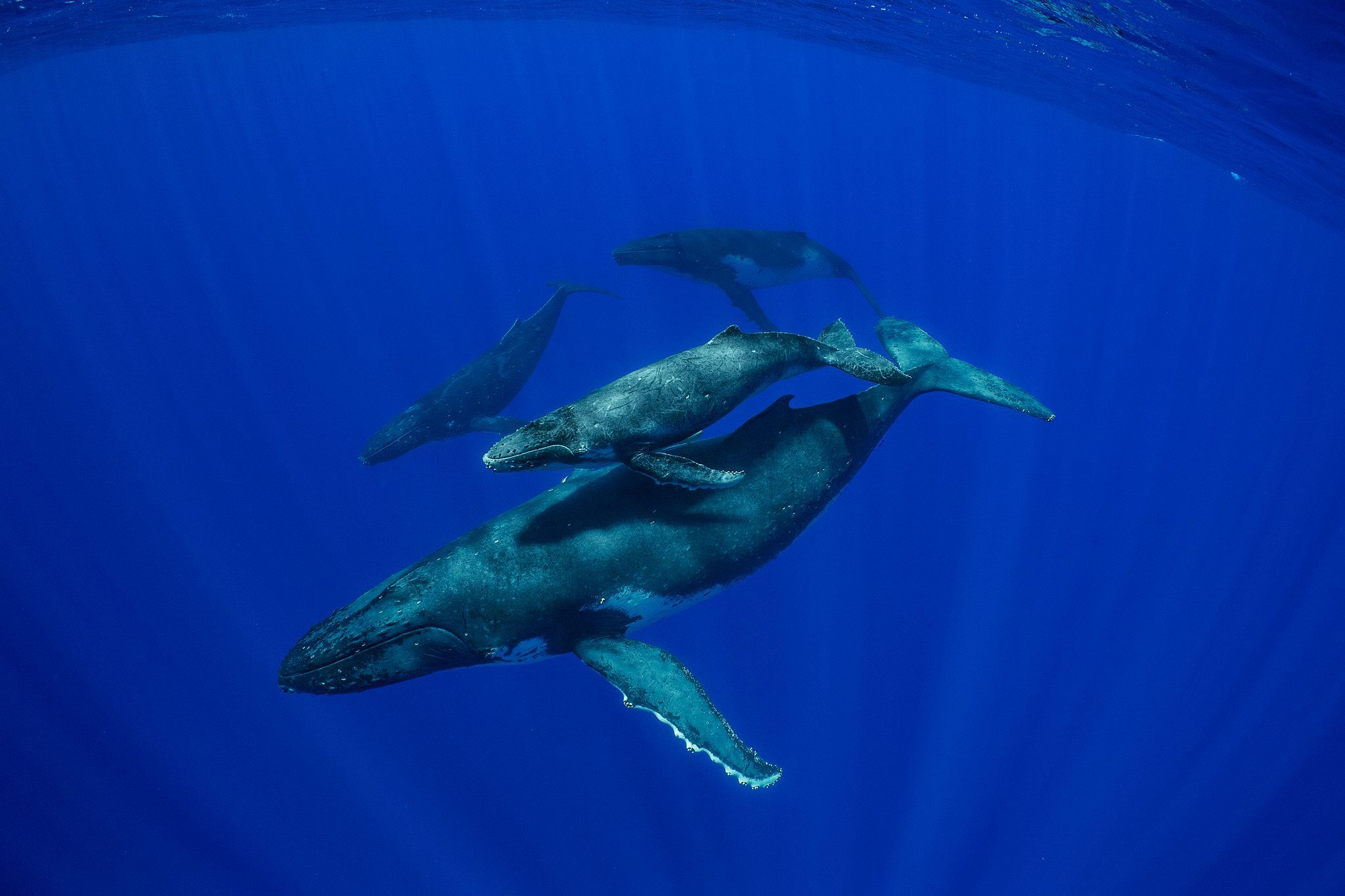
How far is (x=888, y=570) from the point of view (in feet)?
65.1

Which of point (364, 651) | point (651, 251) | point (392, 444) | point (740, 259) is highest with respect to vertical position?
point (651, 251)

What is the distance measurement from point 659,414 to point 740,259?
11897 mm

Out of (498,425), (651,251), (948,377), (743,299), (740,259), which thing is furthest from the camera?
(743,299)

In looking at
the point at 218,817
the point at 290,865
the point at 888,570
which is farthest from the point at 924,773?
the point at 218,817

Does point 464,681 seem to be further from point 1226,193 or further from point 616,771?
point 1226,193

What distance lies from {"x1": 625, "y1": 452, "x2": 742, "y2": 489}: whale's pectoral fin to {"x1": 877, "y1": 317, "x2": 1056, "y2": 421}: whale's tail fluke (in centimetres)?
315

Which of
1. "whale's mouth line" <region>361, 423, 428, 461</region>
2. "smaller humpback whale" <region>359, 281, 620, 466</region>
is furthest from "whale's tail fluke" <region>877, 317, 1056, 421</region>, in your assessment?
"whale's mouth line" <region>361, 423, 428, 461</region>

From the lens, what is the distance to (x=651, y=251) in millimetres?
15289

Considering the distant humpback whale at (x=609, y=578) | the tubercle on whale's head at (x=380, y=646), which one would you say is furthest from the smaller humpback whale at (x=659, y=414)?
the tubercle on whale's head at (x=380, y=646)

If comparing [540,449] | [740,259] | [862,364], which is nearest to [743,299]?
[740,259]

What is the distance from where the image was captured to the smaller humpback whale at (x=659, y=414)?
487cm

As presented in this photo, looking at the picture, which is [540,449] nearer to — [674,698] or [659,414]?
[659,414]

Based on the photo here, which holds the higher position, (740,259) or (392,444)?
(740,259)

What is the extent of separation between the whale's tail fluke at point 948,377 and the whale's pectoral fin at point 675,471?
3153mm
